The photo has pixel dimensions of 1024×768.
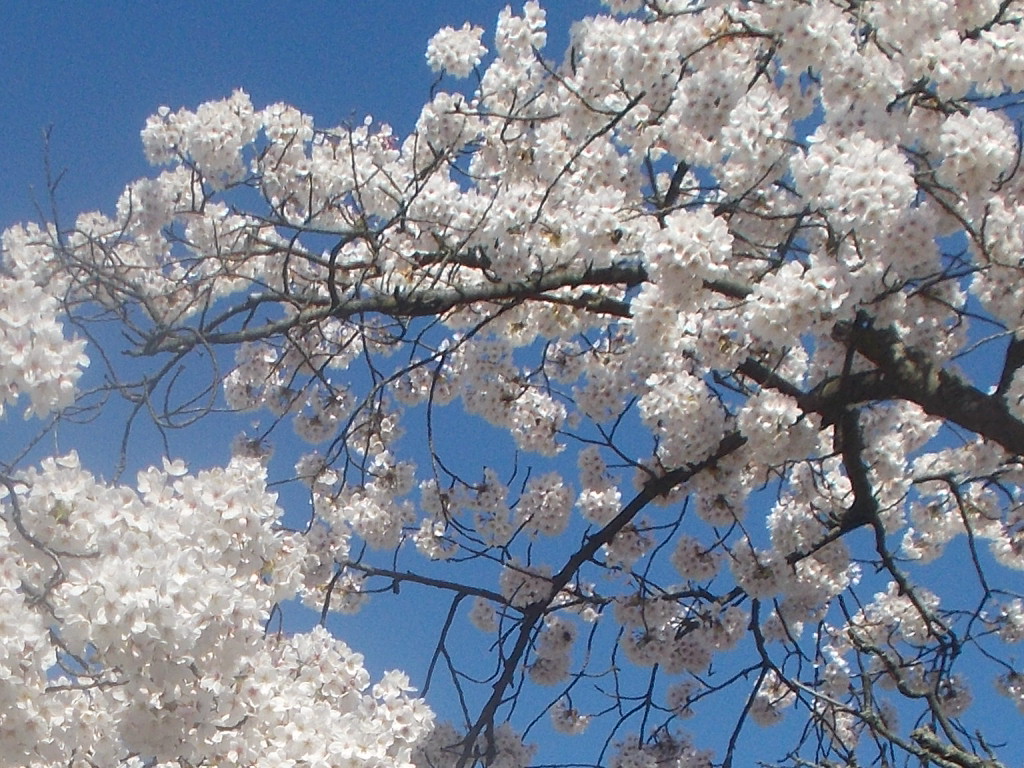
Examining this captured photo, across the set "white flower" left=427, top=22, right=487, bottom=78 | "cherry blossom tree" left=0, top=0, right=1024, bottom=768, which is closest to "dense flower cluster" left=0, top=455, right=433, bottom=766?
"cherry blossom tree" left=0, top=0, right=1024, bottom=768

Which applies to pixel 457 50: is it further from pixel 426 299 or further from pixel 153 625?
pixel 153 625

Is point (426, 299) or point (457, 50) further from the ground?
point (457, 50)

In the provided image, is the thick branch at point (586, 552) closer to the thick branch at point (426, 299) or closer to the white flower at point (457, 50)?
the thick branch at point (426, 299)

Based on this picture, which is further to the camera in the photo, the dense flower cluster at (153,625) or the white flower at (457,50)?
the white flower at (457,50)

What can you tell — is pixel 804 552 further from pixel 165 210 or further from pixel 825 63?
pixel 165 210

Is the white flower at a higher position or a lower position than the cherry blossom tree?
higher

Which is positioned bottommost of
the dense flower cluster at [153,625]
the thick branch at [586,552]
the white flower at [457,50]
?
the dense flower cluster at [153,625]

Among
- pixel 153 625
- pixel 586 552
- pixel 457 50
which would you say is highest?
pixel 457 50

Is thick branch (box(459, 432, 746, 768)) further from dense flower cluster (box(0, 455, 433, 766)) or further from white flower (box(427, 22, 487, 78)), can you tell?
white flower (box(427, 22, 487, 78))

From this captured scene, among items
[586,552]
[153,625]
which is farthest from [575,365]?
[153,625]

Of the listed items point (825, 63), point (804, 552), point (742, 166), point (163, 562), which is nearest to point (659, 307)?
point (742, 166)

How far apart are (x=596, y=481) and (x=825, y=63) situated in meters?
3.24

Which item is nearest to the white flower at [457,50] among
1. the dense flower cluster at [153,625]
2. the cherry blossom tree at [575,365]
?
the cherry blossom tree at [575,365]

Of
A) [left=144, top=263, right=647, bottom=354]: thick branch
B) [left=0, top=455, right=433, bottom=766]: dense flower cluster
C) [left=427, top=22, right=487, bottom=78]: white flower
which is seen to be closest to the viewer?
[left=0, top=455, right=433, bottom=766]: dense flower cluster
